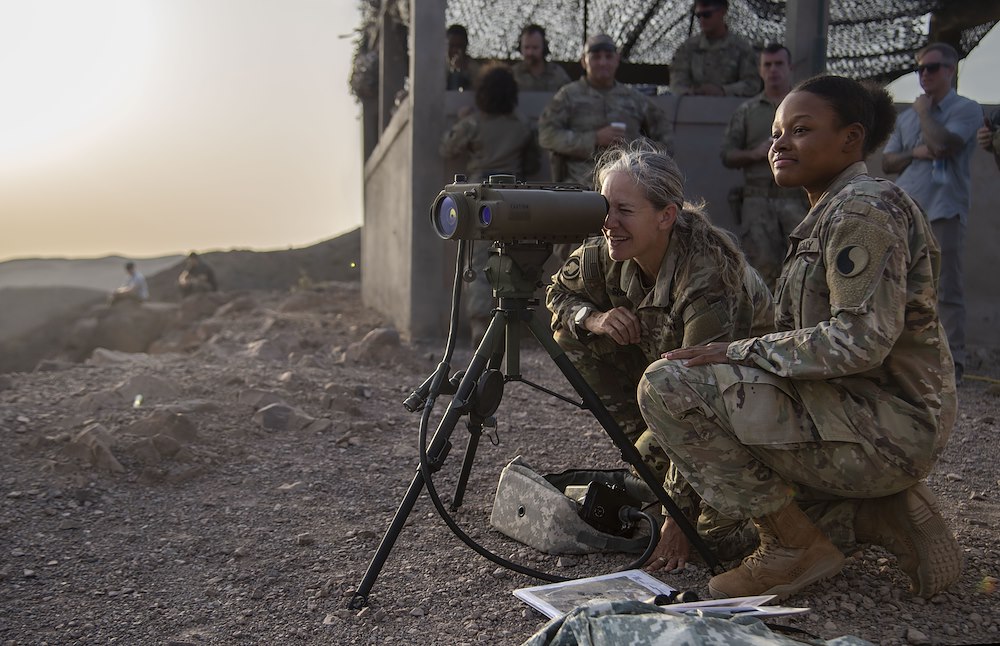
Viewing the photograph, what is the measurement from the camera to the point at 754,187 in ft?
19.8

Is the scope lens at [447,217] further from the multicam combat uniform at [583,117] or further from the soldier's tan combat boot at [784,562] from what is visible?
the multicam combat uniform at [583,117]

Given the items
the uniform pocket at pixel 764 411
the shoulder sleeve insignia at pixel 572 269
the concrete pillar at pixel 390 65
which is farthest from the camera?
the concrete pillar at pixel 390 65

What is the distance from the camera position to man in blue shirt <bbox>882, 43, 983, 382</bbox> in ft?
17.2

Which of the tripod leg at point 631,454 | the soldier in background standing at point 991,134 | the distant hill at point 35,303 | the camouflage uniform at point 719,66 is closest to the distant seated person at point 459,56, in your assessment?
the camouflage uniform at point 719,66

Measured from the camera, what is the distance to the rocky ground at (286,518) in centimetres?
240

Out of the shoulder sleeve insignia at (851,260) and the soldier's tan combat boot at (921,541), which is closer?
the shoulder sleeve insignia at (851,260)

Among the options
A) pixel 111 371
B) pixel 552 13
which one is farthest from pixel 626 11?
pixel 111 371

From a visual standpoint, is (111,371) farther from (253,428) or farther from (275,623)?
(275,623)

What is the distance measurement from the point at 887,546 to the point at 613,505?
2.60ft

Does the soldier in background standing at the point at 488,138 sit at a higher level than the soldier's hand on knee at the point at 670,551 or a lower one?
higher

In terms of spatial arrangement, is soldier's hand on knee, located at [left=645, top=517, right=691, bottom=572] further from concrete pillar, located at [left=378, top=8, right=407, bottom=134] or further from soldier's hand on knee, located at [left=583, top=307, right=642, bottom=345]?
concrete pillar, located at [left=378, top=8, right=407, bottom=134]

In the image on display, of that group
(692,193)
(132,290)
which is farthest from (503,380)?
(132,290)

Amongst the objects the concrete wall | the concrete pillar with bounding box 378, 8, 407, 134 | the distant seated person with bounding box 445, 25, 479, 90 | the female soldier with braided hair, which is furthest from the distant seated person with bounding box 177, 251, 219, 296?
the female soldier with braided hair

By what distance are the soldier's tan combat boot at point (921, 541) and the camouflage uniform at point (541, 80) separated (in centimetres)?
524
